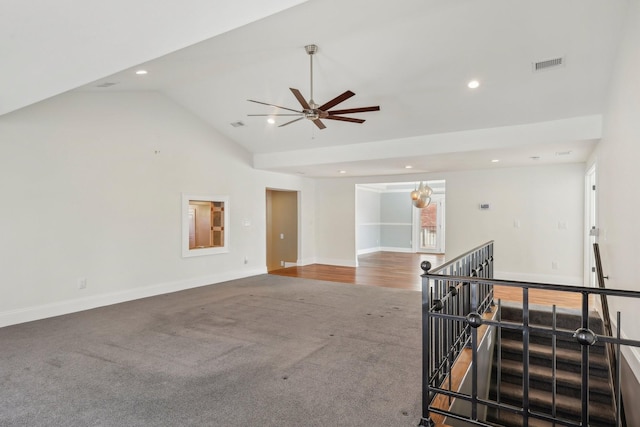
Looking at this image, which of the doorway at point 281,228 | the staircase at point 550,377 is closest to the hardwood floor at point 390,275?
the staircase at point 550,377

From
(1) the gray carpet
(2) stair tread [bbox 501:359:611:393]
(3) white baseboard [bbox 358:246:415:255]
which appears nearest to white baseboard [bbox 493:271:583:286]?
(2) stair tread [bbox 501:359:611:393]

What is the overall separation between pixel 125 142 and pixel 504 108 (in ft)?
18.1

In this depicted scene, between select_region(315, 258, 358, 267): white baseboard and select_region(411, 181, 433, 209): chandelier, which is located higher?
select_region(411, 181, 433, 209): chandelier

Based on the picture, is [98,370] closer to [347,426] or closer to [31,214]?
[347,426]

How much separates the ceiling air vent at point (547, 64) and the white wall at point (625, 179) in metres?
0.50

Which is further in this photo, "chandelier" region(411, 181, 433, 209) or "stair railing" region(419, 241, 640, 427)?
"chandelier" region(411, 181, 433, 209)

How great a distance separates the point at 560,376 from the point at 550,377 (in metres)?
0.16

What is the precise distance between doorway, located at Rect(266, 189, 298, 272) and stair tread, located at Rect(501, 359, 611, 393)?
574cm

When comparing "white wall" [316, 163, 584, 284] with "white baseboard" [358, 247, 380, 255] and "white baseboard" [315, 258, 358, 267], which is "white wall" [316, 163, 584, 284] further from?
"white baseboard" [358, 247, 380, 255]

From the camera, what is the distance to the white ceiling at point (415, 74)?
3.28m

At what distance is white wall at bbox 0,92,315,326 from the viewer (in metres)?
4.45

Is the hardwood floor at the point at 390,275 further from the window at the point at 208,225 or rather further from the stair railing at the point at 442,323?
→ the stair railing at the point at 442,323

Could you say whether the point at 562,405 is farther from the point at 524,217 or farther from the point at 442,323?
the point at 524,217

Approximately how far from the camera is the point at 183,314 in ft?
15.7
